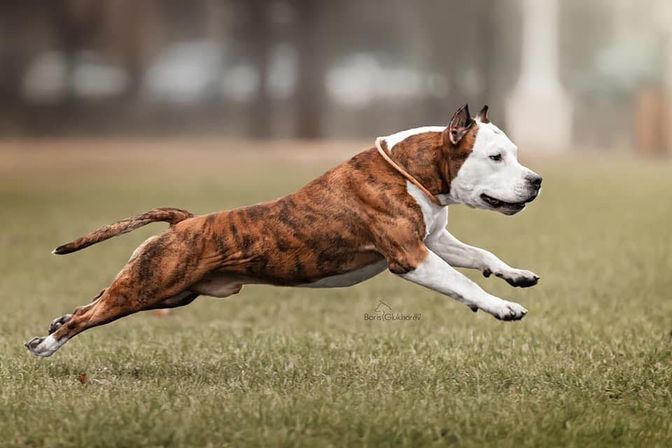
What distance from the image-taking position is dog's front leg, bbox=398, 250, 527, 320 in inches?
223

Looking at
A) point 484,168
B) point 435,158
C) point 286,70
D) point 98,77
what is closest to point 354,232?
point 435,158

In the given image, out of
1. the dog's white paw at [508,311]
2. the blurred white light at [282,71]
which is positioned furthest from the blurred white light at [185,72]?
the dog's white paw at [508,311]

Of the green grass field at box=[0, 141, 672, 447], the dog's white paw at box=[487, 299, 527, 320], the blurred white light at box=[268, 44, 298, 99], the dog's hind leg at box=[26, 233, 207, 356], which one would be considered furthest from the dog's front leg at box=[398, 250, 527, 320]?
the blurred white light at box=[268, 44, 298, 99]

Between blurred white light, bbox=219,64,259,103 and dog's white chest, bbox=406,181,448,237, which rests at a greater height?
dog's white chest, bbox=406,181,448,237

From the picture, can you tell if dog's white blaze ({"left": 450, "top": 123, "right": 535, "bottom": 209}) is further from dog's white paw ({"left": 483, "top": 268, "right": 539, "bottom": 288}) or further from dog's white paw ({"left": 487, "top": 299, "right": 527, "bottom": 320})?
dog's white paw ({"left": 487, "top": 299, "right": 527, "bottom": 320})

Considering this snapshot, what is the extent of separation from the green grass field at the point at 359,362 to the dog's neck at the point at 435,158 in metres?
1.00

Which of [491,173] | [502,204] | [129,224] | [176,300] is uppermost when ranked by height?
[491,173]

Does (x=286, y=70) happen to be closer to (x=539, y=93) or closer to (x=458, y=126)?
(x=539, y=93)

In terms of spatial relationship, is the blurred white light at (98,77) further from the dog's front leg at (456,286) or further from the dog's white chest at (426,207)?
the dog's front leg at (456,286)

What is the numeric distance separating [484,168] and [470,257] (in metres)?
0.50

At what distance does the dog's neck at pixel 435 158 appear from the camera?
5934mm

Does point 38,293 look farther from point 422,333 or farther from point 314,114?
point 314,114

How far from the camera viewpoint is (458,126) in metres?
5.91

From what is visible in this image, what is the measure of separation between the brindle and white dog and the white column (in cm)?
2615
